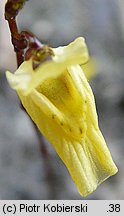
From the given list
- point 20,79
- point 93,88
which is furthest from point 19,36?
point 93,88

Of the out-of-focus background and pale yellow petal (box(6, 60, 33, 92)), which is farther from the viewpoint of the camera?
the out-of-focus background

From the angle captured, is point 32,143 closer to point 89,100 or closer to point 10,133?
point 10,133

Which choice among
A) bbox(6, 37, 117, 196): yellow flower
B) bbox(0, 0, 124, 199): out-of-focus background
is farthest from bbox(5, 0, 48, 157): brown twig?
bbox(0, 0, 124, 199): out-of-focus background

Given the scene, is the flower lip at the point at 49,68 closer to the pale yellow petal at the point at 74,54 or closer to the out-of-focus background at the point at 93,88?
the pale yellow petal at the point at 74,54

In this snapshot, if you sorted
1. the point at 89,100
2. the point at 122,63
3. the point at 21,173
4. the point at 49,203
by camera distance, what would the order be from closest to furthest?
the point at 89,100 → the point at 49,203 → the point at 21,173 → the point at 122,63

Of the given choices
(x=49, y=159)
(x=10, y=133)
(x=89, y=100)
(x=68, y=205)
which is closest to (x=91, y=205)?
(x=68, y=205)

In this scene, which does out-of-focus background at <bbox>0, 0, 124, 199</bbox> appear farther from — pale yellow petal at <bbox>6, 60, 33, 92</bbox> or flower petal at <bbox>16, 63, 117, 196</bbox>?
pale yellow petal at <bbox>6, 60, 33, 92</bbox>

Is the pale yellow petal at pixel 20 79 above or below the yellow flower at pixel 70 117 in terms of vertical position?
above

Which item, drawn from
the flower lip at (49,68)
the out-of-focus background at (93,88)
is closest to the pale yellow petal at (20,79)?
the flower lip at (49,68)

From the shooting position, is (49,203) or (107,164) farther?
(49,203)
